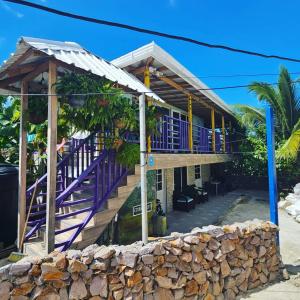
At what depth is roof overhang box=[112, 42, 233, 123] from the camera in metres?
7.38

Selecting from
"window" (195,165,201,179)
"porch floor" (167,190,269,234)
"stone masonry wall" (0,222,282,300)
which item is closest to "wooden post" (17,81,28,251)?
"stone masonry wall" (0,222,282,300)

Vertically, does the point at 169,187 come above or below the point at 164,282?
above

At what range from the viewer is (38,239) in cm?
541

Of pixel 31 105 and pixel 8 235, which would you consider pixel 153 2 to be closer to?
pixel 31 105

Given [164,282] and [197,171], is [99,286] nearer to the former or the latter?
[164,282]

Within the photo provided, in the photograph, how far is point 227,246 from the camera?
15.4 ft

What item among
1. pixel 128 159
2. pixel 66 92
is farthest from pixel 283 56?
pixel 66 92

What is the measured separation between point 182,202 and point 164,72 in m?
5.75

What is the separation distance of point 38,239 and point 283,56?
5.84 m

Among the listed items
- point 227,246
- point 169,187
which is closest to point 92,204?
point 227,246

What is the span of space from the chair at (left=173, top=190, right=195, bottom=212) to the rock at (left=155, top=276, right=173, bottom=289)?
764 cm

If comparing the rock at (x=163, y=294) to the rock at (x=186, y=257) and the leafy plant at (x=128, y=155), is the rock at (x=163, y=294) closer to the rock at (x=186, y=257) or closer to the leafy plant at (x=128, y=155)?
the rock at (x=186, y=257)

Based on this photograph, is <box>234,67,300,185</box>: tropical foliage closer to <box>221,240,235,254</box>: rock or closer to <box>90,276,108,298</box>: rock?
<box>221,240,235,254</box>: rock

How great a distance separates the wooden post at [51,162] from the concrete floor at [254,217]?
137 inches
